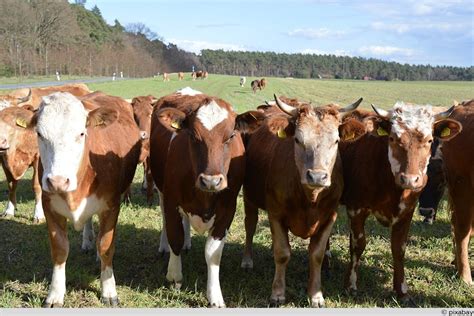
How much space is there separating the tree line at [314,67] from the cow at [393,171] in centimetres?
13085

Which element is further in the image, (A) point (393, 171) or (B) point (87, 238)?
(B) point (87, 238)

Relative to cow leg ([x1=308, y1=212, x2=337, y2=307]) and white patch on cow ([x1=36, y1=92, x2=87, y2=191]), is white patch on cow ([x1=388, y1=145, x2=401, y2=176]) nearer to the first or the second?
cow leg ([x1=308, y1=212, x2=337, y2=307])

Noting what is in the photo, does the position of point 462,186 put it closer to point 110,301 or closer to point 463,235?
point 463,235

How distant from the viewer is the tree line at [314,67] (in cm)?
13925

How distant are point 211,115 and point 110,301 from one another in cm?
215

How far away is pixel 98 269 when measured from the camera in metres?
6.02

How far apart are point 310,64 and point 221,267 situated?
152735mm

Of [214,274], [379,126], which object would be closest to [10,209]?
[214,274]

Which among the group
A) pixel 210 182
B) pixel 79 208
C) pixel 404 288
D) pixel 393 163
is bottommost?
pixel 404 288

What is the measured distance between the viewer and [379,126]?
5188 millimetres

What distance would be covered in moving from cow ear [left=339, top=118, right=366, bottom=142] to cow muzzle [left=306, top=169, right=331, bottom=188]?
0.67 metres

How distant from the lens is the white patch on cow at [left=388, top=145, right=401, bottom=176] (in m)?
4.89

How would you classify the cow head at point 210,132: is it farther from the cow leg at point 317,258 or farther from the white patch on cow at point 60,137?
the cow leg at point 317,258

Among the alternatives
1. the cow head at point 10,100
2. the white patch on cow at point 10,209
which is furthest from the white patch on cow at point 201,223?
the cow head at point 10,100
